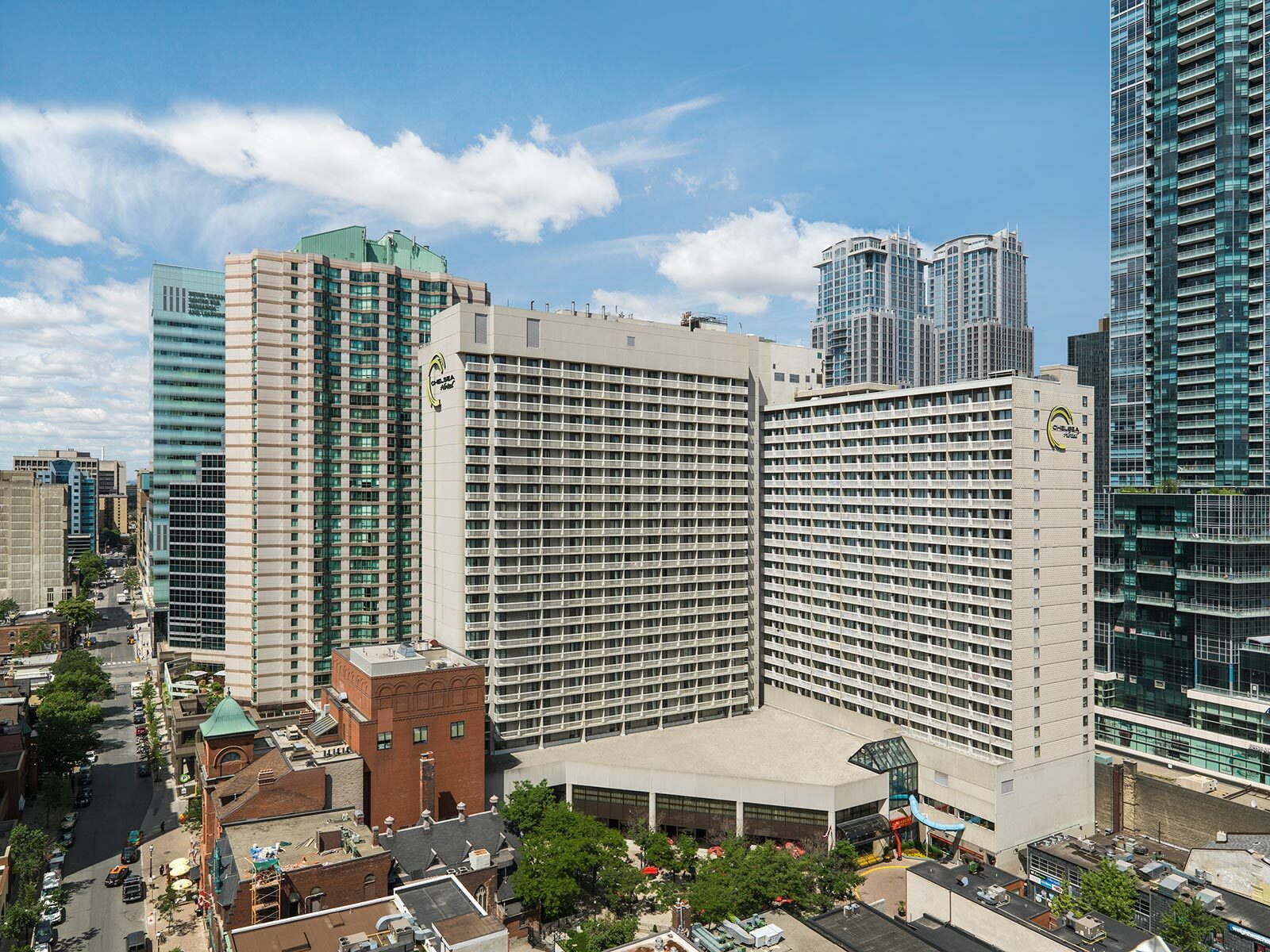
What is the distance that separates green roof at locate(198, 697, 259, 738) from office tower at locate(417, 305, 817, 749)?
26.7 metres

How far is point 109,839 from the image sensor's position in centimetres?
10550

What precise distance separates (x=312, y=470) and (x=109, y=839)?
184ft

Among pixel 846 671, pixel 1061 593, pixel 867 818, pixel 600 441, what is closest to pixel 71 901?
pixel 600 441

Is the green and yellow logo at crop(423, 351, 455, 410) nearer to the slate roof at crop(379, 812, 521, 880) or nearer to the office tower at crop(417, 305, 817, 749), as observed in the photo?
the office tower at crop(417, 305, 817, 749)

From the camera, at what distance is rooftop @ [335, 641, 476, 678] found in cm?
9669

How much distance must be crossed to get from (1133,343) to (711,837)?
12462cm

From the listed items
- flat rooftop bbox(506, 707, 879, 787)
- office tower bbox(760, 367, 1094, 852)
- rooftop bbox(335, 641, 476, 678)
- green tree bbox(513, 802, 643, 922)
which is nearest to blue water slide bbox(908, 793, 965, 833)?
office tower bbox(760, 367, 1094, 852)

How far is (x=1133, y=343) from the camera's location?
528 feet

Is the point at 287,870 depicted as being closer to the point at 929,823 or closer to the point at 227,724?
the point at 227,724

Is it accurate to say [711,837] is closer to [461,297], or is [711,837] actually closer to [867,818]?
[867,818]

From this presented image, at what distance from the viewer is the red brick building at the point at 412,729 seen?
308 feet

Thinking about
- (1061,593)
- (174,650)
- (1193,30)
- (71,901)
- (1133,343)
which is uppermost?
(1193,30)

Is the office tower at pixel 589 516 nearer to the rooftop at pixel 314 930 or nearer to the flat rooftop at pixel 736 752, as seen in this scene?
the flat rooftop at pixel 736 752

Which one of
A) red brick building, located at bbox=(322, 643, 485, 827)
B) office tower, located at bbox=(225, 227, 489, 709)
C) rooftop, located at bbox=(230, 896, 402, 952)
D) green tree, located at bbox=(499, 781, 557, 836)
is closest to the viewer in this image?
rooftop, located at bbox=(230, 896, 402, 952)
